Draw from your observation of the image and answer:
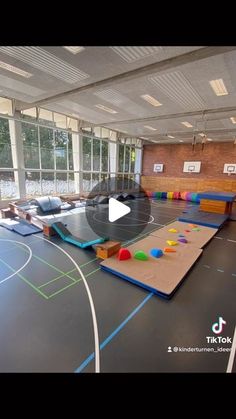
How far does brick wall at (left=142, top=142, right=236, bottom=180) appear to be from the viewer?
12.5 meters

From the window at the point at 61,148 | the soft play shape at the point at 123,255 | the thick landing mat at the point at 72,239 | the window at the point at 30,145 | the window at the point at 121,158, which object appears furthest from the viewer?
the window at the point at 121,158

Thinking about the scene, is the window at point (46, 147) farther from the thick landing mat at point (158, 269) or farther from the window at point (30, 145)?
the thick landing mat at point (158, 269)

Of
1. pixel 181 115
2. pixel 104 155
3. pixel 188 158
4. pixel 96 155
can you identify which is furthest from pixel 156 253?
pixel 188 158

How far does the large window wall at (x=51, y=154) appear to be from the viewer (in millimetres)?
7285

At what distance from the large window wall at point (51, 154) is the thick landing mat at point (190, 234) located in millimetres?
Result: 5808

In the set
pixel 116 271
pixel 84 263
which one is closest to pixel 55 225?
pixel 84 263

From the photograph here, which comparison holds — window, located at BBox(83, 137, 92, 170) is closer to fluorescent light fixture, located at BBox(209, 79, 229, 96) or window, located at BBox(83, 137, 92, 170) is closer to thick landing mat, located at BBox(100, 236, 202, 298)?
fluorescent light fixture, located at BBox(209, 79, 229, 96)

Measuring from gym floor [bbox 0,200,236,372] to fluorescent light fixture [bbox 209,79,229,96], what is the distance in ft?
14.0

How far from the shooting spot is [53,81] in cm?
478

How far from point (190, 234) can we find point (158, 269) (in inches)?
98.6
